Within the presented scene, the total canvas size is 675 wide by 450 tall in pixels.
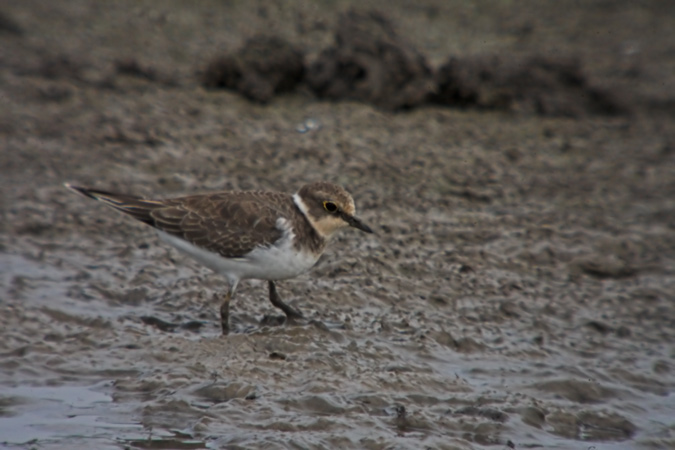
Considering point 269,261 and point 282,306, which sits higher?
point 269,261

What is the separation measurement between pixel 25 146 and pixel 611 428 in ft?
24.6

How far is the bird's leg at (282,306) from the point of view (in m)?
7.09

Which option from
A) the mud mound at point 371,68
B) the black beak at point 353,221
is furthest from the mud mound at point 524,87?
the black beak at point 353,221

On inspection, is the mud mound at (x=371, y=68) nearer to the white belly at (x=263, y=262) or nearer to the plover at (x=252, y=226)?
the plover at (x=252, y=226)

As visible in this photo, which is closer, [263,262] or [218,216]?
[263,262]

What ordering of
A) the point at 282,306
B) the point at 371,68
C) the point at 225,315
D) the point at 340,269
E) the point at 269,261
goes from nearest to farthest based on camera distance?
the point at 269,261 → the point at 225,315 → the point at 282,306 → the point at 340,269 → the point at 371,68

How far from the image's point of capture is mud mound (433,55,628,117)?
12.3 meters

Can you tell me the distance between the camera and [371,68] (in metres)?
11.8

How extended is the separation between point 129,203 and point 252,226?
3.88 feet

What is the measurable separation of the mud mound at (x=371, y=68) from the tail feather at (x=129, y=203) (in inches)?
209

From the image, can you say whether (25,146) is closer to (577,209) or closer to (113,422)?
(113,422)

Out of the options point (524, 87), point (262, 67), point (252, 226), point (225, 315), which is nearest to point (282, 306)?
point (225, 315)

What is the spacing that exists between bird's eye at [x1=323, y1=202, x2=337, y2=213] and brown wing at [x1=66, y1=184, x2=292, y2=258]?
12.2 inches

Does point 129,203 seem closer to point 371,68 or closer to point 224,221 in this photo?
point 224,221
